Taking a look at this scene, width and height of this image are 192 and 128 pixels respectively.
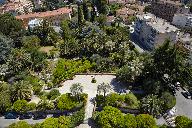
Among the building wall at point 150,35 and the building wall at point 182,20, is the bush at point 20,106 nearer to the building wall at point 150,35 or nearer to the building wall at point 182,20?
the building wall at point 150,35

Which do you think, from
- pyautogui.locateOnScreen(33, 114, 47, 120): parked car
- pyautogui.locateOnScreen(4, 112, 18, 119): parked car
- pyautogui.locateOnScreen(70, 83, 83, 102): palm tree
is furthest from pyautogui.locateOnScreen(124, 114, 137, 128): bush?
pyautogui.locateOnScreen(4, 112, 18, 119): parked car

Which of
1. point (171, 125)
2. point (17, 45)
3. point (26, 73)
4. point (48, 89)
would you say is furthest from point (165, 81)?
point (17, 45)

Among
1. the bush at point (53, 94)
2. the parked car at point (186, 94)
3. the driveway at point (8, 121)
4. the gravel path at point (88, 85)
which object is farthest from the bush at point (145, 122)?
the driveway at point (8, 121)

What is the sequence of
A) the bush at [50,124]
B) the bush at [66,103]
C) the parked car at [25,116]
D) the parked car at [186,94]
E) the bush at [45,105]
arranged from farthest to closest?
the parked car at [186,94] → the parked car at [25,116] → the bush at [45,105] → the bush at [66,103] → the bush at [50,124]

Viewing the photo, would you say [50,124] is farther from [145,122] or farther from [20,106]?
[145,122]

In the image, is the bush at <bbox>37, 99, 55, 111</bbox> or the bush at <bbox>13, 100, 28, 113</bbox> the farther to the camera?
the bush at <bbox>37, 99, 55, 111</bbox>

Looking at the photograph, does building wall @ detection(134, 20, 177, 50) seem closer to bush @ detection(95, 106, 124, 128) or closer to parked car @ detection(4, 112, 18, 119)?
bush @ detection(95, 106, 124, 128)
